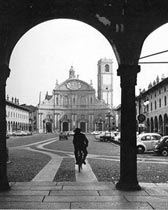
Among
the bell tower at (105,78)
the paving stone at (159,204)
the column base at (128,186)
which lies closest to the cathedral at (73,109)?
the bell tower at (105,78)

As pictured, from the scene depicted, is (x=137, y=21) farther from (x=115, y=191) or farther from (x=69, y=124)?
(x=69, y=124)

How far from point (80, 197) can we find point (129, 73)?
123 inches

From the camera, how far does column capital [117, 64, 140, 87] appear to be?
319 inches

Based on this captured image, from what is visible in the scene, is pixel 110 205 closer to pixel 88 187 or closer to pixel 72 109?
pixel 88 187

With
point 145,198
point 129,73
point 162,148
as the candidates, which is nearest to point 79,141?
point 129,73

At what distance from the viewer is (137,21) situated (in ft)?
26.3

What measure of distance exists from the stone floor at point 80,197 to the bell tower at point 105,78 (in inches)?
4383

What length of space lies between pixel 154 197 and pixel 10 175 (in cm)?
527

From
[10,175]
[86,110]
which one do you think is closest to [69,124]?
[86,110]

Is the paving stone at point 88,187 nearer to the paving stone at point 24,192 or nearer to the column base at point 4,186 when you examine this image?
the paving stone at point 24,192

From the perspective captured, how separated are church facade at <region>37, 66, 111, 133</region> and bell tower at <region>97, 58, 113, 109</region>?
38.0ft

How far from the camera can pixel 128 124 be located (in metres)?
8.09

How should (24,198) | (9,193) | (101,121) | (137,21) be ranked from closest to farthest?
(24,198)
(9,193)
(137,21)
(101,121)

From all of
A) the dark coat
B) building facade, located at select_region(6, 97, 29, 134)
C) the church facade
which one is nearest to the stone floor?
the dark coat
